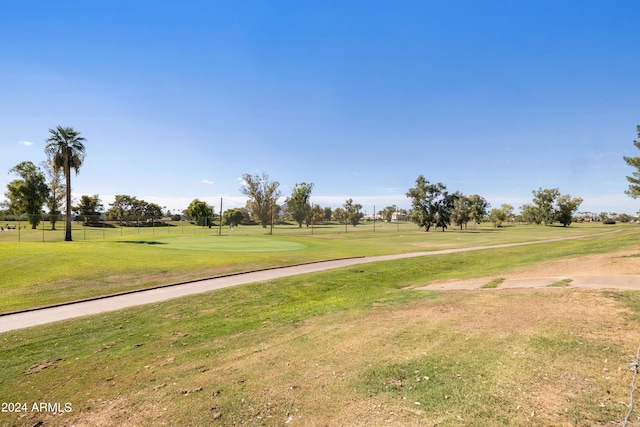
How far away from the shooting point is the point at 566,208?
312 ft

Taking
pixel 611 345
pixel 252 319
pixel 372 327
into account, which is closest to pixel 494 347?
pixel 611 345

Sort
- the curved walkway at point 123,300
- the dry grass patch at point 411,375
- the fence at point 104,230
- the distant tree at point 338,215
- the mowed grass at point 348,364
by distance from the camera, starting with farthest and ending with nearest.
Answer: the distant tree at point 338,215 → the fence at point 104,230 → the curved walkway at point 123,300 → the mowed grass at point 348,364 → the dry grass patch at point 411,375

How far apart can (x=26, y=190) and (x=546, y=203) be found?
137343mm

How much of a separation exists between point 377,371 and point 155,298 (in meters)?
9.91

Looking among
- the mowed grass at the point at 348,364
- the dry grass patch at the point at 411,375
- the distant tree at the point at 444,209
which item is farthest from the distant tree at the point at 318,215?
the dry grass patch at the point at 411,375

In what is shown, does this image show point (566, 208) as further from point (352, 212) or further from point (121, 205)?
point (121, 205)

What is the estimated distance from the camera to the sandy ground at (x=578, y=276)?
9527 mm

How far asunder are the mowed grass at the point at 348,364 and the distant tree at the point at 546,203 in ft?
369

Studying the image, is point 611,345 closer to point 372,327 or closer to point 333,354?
point 372,327

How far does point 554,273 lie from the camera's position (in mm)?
12164

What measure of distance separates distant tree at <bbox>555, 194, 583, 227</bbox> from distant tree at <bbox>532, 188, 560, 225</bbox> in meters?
1.72

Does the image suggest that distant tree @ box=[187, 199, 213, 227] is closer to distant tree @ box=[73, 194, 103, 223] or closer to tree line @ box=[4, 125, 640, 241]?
tree line @ box=[4, 125, 640, 241]

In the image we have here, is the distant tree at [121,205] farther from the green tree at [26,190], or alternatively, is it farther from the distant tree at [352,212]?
the distant tree at [352,212]

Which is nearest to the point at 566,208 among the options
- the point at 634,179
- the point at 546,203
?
the point at 546,203
